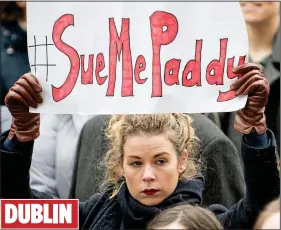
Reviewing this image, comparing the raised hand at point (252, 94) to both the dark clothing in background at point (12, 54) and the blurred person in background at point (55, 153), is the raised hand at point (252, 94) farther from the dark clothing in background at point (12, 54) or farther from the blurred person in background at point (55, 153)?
the dark clothing in background at point (12, 54)

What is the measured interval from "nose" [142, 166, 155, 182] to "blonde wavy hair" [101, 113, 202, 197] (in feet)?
0.49

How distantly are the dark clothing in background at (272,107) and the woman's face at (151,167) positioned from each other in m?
0.95

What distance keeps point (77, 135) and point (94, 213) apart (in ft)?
2.61

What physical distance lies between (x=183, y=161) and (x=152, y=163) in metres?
0.17

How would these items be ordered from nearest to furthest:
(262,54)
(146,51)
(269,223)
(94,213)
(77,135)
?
(269,223), (146,51), (94,213), (77,135), (262,54)

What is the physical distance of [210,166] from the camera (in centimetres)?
383

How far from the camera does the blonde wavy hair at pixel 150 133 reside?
338 cm

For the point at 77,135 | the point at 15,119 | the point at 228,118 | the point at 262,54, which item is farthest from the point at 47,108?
the point at 262,54

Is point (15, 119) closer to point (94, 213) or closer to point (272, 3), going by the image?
point (94, 213)

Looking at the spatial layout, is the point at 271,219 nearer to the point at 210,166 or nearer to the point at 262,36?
the point at 210,166

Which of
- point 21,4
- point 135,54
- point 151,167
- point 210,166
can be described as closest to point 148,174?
point 151,167

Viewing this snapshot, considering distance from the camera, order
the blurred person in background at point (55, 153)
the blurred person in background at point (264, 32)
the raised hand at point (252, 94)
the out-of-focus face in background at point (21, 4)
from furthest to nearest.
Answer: the out-of-focus face in background at point (21, 4) → the blurred person in background at point (264, 32) → the blurred person in background at point (55, 153) → the raised hand at point (252, 94)

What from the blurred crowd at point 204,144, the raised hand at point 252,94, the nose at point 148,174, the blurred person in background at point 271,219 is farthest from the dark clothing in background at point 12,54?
the blurred person in background at point 271,219

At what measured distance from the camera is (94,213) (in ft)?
11.2
